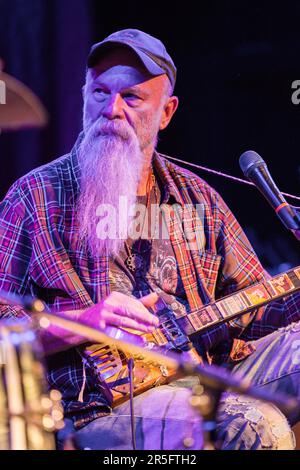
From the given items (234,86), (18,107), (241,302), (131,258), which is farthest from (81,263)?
(234,86)

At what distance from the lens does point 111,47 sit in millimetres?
2625

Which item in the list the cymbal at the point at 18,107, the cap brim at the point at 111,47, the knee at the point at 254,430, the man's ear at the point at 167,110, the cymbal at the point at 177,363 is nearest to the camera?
the cymbal at the point at 177,363

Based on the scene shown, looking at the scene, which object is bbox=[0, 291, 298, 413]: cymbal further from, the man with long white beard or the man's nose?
the man's nose

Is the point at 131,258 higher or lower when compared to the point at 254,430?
higher

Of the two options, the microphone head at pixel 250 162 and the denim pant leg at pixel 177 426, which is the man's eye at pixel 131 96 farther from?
the denim pant leg at pixel 177 426

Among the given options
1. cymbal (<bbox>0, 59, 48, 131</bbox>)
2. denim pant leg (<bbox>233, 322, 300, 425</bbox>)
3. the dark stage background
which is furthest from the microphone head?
the dark stage background

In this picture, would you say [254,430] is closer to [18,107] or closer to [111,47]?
[111,47]

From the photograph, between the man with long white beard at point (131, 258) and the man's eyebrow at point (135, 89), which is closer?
the man with long white beard at point (131, 258)

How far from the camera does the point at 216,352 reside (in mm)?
2615

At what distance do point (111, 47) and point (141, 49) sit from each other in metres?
0.11

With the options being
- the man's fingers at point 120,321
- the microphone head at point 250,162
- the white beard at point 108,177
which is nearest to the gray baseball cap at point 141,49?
the white beard at point 108,177

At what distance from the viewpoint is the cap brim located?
260 cm

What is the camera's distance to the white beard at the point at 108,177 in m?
2.46

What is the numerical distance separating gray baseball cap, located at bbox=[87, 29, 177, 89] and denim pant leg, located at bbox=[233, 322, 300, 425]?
42.4 inches
